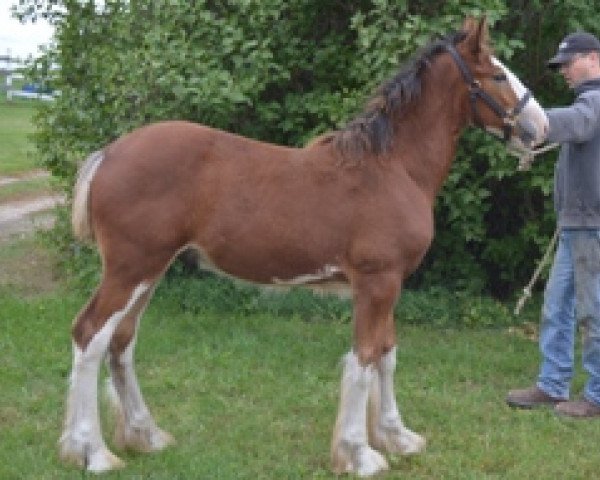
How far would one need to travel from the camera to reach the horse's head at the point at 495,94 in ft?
15.4

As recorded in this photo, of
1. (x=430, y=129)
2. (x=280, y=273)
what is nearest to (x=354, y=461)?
(x=280, y=273)

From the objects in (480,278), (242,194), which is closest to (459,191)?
(480,278)

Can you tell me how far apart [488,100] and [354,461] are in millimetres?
1923

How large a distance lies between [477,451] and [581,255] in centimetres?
136

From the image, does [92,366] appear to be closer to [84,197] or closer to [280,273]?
[84,197]

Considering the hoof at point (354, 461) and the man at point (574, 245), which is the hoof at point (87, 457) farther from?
the man at point (574, 245)

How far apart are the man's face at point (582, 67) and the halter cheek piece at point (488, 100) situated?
2.78 feet

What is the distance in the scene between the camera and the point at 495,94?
4.71 m

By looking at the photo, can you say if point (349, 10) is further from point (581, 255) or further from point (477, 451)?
point (477, 451)

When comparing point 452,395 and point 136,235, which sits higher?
point 136,235

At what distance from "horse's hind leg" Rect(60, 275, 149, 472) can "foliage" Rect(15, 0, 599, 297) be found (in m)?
3.08

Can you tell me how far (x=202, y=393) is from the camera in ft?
19.3

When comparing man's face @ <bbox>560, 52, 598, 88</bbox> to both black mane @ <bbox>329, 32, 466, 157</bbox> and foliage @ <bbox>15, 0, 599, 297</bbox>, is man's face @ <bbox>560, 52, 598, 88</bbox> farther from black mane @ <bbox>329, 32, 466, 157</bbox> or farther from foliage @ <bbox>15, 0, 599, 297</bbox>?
foliage @ <bbox>15, 0, 599, 297</bbox>

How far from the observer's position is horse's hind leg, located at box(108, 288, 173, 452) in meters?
4.86
